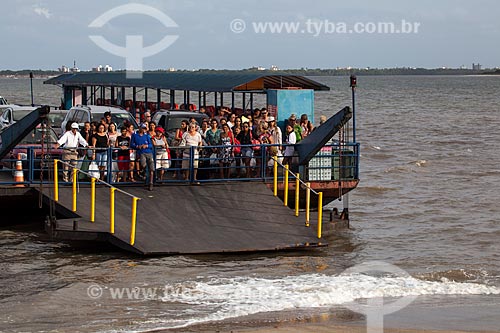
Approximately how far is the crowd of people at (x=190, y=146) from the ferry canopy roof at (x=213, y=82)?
2.35 m

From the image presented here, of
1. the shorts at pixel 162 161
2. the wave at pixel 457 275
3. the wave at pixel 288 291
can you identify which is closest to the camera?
the wave at pixel 288 291

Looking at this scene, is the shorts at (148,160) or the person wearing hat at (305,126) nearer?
the shorts at (148,160)

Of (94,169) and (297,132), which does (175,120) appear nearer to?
(297,132)

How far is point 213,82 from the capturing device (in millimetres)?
26312

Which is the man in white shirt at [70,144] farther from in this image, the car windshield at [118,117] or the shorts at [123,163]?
the car windshield at [118,117]

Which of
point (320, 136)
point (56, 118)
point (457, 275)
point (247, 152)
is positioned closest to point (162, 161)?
point (247, 152)

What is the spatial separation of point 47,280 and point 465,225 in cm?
1152

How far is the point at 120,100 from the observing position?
123 feet

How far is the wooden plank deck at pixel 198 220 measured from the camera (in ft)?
54.9

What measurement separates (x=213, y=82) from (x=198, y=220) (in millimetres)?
9290

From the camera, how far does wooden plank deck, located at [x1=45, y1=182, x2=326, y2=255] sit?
16719mm

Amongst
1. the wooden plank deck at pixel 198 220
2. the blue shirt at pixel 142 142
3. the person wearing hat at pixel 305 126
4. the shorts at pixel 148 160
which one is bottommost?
the wooden plank deck at pixel 198 220
